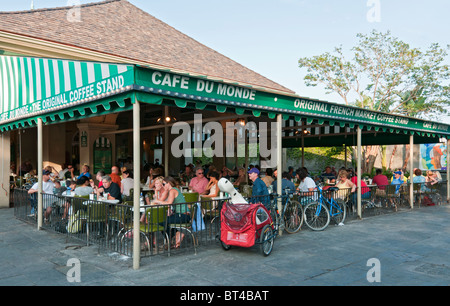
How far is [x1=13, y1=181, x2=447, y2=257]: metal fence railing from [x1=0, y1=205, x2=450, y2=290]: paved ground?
28cm

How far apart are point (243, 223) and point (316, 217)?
2.95m

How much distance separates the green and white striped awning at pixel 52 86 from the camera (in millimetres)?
5758

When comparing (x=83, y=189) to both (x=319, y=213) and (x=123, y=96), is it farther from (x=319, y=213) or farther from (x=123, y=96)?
(x=319, y=213)

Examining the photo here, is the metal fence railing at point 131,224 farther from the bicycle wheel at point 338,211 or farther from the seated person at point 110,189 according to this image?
the bicycle wheel at point 338,211

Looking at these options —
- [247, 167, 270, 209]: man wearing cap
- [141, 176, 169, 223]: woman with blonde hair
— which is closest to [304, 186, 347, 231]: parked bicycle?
[247, 167, 270, 209]: man wearing cap

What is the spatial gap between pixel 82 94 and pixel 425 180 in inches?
474

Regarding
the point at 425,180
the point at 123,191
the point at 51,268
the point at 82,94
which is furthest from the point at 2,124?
the point at 425,180

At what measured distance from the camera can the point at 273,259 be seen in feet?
19.0

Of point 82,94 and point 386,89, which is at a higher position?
point 386,89

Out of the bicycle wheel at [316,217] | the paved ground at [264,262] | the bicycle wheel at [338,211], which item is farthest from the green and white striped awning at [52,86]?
the bicycle wheel at [338,211]

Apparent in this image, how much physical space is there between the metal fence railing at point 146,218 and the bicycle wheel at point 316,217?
0.95ft

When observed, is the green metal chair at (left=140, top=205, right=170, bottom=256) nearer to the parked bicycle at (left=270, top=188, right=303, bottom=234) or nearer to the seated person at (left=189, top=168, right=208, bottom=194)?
the parked bicycle at (left=270, top=188, right=303, bottom=234)

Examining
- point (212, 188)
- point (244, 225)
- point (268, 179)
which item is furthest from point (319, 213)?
point (244, 225)
